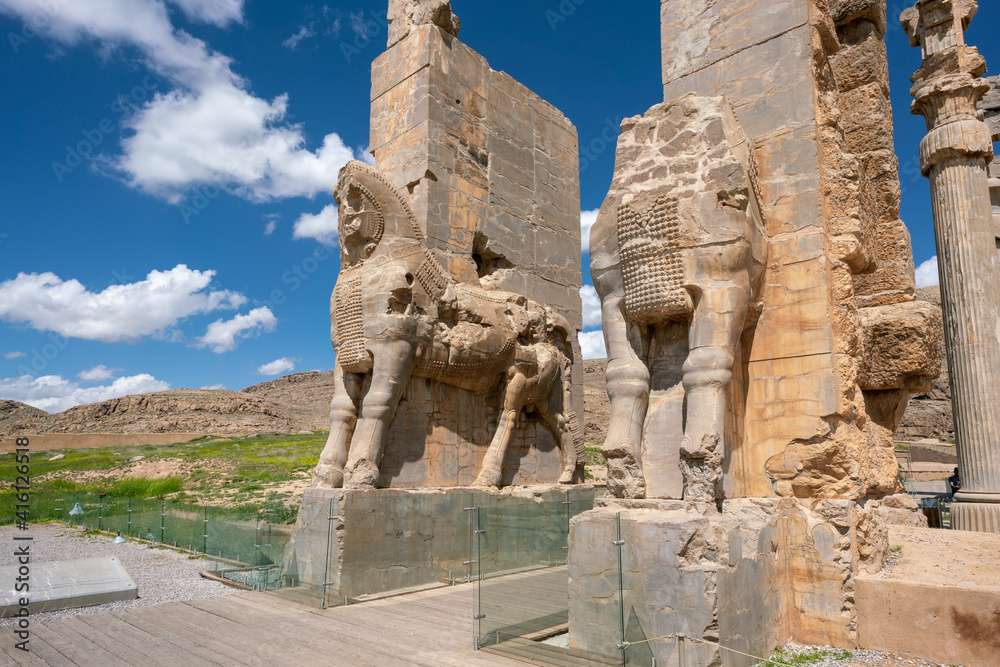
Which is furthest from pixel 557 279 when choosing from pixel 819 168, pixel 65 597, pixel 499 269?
pixel 65 597

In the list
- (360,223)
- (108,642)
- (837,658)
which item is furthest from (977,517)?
(108,642)

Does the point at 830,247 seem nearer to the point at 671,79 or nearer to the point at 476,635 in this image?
the point at 671,79

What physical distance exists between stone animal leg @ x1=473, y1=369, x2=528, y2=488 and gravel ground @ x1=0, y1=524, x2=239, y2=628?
2.68 meters

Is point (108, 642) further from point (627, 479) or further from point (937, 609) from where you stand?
point (937, 609)

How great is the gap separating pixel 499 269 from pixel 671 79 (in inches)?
152

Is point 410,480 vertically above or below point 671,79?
below

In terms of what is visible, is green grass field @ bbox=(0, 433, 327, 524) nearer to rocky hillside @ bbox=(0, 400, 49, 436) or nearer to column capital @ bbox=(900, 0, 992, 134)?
column capital @ bbox=(900, 0, 992, 134)

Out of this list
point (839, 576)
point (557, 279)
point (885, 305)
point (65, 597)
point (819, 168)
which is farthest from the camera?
point (557, 279)

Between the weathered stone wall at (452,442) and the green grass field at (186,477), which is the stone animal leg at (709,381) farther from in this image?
the green grass field at (186,477)

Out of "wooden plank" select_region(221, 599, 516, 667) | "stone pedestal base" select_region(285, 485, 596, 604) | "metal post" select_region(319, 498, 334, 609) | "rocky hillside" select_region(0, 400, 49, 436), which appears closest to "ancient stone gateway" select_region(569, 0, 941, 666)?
"wooden plank" select_region(221, 599, 516, 667)

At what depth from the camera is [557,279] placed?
32.1 ft

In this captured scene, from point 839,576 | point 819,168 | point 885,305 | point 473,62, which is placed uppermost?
point 473,62

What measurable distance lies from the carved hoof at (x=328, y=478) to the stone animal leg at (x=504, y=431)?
1.60 m

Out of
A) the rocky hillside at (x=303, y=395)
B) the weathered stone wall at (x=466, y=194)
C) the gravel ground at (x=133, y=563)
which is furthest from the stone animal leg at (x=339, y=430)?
the rocky hillside at (x=303, y=395)
